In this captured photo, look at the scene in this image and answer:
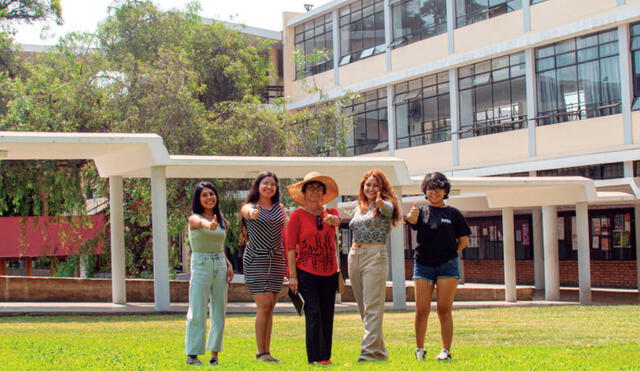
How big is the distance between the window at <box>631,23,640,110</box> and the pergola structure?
2431 mm

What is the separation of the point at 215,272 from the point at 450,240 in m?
2.15

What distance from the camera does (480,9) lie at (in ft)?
104

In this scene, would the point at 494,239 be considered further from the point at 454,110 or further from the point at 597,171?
the point at 597,171

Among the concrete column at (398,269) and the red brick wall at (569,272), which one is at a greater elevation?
the concrete column at (398,269)

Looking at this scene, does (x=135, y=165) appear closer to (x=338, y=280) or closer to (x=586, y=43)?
(x=338, y=280)

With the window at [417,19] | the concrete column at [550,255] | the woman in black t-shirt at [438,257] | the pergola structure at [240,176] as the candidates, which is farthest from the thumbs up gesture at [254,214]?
the window at [417,19]

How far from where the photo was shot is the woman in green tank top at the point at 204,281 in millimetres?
8195

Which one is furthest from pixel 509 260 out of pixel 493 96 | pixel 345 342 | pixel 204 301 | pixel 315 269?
pixel 204 301

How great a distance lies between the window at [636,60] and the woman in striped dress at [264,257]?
19509 mm

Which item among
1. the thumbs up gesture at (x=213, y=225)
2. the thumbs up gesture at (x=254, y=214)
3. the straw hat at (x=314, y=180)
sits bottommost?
the thumbs up gesture at (x=213, y=225)

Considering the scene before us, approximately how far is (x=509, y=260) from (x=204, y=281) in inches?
705

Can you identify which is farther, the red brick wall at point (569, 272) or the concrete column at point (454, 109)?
the concrete column at point (454, 109)

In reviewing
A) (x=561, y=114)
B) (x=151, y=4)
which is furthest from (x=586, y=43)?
(x=151, y=4)

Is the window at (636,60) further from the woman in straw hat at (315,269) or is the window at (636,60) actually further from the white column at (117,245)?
the woman in straw hat at (315,269)
